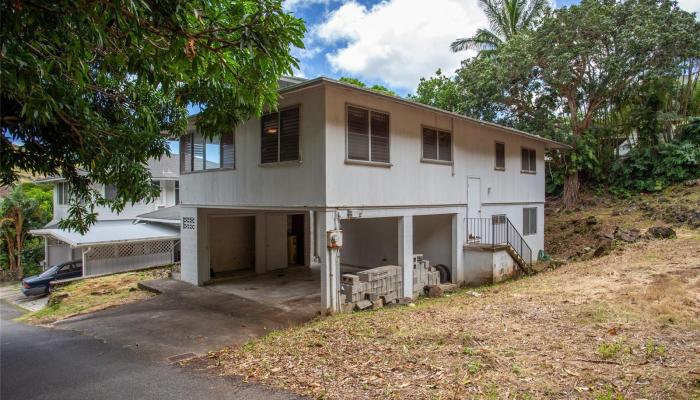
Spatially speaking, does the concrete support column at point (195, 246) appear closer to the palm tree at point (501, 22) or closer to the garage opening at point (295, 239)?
the garage opening at point (295, 239)

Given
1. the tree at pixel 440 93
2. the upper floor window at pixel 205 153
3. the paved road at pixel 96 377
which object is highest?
the tree at pixel 440 93

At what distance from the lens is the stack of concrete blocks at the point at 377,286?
366 inches

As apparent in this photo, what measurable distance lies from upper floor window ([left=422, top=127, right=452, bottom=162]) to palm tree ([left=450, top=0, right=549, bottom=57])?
12.9 meters

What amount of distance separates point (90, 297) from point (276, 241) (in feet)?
19.6

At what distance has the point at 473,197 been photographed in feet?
43.9

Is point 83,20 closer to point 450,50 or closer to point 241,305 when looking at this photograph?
point 241,305

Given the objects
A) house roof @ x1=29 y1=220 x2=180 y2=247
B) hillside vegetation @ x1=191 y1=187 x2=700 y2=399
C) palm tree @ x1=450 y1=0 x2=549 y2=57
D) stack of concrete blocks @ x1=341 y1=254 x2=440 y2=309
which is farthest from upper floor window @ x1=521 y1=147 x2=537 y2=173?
house roof @ x1=29 y1=220 x2=180 y2=247

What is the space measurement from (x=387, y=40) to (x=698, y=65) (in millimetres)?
15732

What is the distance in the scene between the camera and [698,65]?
20578mm

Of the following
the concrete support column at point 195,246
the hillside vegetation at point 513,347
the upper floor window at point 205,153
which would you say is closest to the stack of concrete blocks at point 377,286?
the hillside vegetation at point 513,347

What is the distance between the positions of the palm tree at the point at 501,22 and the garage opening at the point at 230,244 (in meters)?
16.6

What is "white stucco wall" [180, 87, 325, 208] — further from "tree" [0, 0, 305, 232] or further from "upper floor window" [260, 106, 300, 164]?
"tree" [0, 0, 305, 232]

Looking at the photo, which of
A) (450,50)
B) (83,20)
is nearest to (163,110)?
(83,20)

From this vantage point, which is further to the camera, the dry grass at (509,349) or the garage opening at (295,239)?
the garage opening at (295,239)
